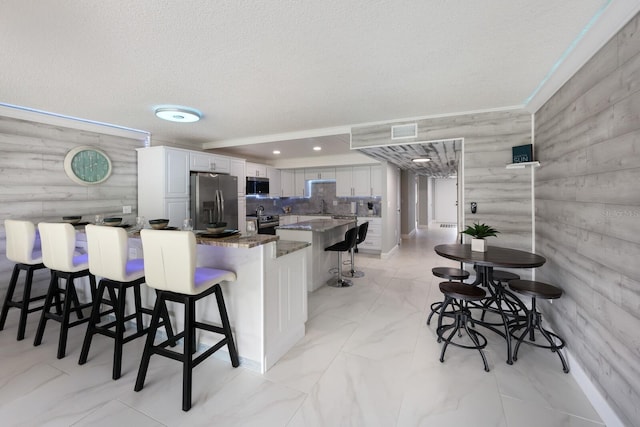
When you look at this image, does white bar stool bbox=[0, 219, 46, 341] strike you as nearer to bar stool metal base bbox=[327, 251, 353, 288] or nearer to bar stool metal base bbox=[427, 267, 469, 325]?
bar stool metal base bbox=[327, 251, 353, 288]

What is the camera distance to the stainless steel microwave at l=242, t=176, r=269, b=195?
20.2 ft

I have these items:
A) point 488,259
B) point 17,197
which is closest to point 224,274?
point 488,259

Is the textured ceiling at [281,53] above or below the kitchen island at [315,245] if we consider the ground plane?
above

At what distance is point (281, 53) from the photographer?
2043mm

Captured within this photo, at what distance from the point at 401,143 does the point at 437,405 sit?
306cm

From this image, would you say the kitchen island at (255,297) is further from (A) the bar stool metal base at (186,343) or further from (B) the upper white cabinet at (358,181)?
(B) the upper white cabinet at (358,181)

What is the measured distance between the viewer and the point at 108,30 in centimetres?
174

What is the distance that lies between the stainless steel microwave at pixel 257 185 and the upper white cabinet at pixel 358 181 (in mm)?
1824

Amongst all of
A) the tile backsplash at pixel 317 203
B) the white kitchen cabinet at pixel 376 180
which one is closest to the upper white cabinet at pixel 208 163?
the tile backsplash at pixel 317 203

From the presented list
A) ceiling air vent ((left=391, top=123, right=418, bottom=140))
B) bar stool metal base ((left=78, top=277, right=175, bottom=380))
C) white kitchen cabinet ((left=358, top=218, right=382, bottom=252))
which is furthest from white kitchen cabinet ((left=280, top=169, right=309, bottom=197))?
bar stool metal base ((left=78, top=277, right=175, bottom=380))

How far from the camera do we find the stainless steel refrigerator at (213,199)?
4598 millimetres

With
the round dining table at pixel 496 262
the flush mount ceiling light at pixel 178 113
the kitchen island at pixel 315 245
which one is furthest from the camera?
the kitchen island at pixel 315 245

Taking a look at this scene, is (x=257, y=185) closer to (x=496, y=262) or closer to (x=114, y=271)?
(x=114, y=271)

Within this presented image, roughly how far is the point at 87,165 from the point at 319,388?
4286mm
